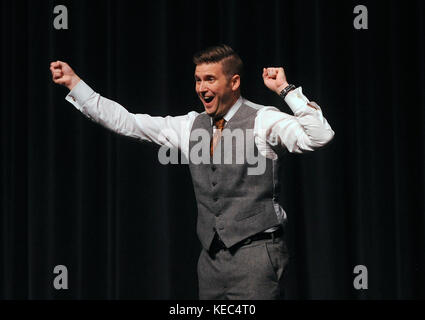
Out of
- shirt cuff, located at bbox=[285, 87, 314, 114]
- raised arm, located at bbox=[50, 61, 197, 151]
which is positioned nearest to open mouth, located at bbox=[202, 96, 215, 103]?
raised arm, located at bbox=[50, 61, 197, 151]

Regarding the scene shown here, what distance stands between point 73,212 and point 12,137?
1.47 feet

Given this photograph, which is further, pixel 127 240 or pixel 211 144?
pixel 127 240

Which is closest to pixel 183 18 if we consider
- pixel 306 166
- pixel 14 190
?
pixel 306 166

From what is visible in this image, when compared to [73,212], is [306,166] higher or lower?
higher

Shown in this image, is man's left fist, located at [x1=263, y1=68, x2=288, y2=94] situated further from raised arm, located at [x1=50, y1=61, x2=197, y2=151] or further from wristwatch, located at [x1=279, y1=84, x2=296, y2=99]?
raised arm, located at [x1=50, y1=61, x2=197, y2=151]

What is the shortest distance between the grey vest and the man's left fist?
11 centimetres

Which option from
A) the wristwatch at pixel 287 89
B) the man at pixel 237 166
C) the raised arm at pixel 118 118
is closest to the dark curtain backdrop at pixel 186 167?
the raised arm at pixel 118 118

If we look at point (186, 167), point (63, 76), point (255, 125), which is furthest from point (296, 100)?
point (186, 167)

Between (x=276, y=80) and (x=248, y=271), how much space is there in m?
0.55

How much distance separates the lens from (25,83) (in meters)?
2.83

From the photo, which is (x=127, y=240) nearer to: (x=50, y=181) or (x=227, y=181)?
(x=50, y=181)

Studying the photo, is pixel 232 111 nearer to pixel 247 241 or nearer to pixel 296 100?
pixel 296 100

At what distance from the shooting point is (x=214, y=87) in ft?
6.04

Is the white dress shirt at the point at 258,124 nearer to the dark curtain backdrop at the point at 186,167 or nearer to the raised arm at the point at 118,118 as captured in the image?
the raised arm at the point at 118,118
